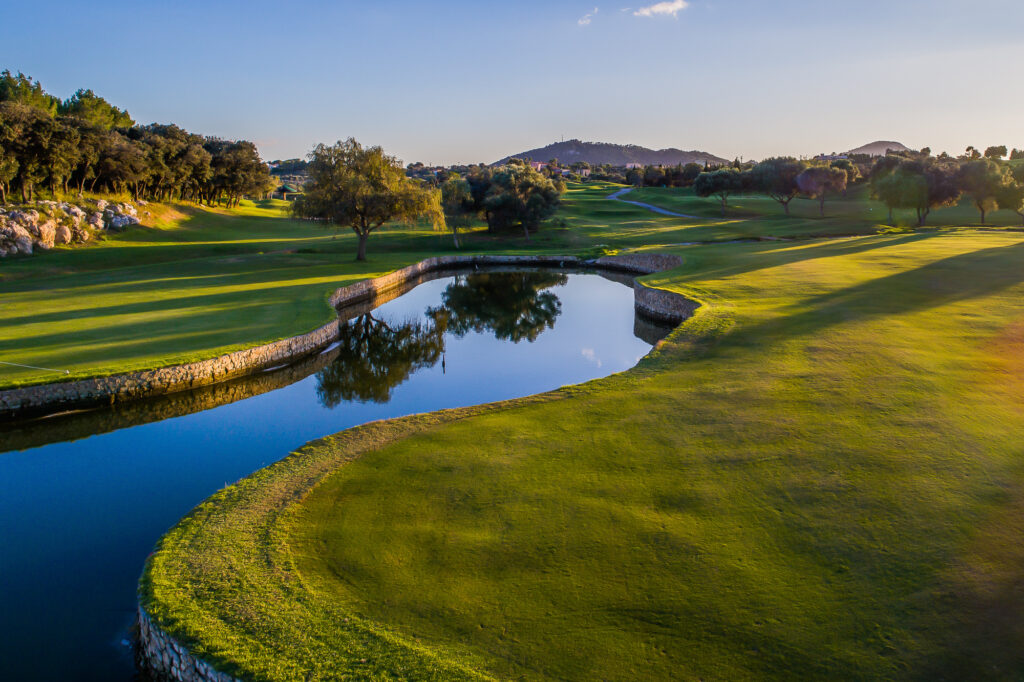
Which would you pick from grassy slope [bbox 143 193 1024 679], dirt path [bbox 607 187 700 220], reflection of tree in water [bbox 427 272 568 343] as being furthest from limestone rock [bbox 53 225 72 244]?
dirt path [bbox 607 187 700 220]

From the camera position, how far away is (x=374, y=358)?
26.4 m

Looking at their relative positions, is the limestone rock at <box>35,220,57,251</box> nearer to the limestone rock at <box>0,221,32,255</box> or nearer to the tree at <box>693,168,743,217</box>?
the limestone rock at <box>0,221,32,255</box>

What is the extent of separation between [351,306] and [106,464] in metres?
23.0

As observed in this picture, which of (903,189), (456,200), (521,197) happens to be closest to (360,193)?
(456,200)

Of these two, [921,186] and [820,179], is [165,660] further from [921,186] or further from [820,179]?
[820,179]

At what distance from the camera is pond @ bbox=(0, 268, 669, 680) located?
9875mm

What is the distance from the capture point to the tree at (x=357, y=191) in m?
46.4

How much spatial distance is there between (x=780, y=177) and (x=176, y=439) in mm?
78853

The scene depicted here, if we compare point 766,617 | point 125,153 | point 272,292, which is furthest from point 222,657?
point 125,153

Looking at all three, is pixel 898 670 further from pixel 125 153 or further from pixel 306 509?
pixel 125 153

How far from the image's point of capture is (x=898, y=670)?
6.84 meters

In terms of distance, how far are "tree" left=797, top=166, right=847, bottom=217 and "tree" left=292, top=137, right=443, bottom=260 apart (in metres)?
50.6

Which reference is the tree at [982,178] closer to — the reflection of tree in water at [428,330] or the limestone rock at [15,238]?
the reflection of tree in water at [428,330]

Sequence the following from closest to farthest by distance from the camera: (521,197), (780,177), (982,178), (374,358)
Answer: (374,358)
(982,178)
(521,197)
(780,177)
